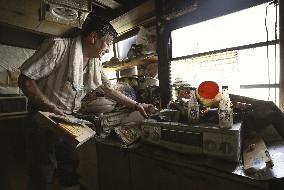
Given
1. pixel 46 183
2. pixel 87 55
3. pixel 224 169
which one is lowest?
pixel 46 183

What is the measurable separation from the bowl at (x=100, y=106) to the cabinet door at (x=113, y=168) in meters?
0.72

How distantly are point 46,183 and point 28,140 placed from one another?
54 cm

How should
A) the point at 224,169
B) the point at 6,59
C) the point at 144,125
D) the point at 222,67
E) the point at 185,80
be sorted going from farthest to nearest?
1. the point at 6,59
2. the point at 185,80
3. the point at 222,67
4. the point at 144,125
5. the point at 224,169

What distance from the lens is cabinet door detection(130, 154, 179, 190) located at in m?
1.75

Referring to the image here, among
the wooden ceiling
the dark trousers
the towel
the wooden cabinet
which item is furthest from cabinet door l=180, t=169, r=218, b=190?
the wooden ceiling

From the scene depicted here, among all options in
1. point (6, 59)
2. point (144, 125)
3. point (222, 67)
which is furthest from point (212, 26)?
point (6, 59)

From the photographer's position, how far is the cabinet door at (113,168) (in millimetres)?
2156

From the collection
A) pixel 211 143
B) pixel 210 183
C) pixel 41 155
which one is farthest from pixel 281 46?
pixel 41 155

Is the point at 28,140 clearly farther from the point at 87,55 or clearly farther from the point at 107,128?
the point at 87,55

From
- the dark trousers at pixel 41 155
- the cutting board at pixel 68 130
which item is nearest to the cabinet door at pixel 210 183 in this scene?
the cutting board at pixel 68 130

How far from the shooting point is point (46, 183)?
2.39 metres

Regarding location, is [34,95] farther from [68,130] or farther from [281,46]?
[281,46]

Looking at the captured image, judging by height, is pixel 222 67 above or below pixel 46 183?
above

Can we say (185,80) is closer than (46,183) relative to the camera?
No
